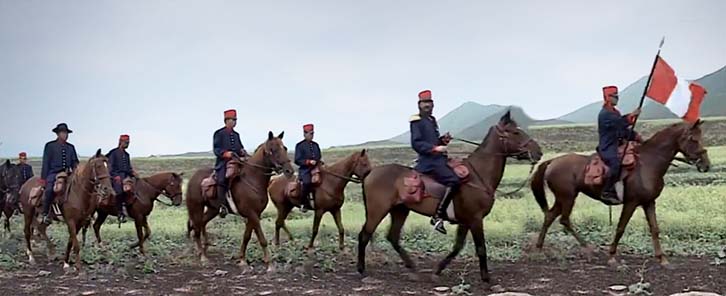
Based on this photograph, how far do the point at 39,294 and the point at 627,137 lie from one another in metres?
8.90

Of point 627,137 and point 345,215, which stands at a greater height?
point 627,137

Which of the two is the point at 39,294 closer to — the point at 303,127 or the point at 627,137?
the point at 303,127

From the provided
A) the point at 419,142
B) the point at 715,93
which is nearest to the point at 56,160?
the point at 419,142

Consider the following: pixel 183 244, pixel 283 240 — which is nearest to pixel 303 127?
pixel 283 240

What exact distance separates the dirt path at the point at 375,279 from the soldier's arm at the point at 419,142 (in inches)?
72.3

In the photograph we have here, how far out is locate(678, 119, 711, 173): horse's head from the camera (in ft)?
34.7

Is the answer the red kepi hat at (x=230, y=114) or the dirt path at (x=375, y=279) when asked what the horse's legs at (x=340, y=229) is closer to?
the dirt path at (x=375, y=279)

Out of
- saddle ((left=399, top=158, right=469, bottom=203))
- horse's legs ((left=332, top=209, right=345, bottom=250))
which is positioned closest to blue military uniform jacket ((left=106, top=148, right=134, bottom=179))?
horse's legs ((left=332, top=209, right=345, bottom=250))

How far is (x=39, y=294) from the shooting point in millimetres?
9430

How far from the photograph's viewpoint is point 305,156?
14.1 m

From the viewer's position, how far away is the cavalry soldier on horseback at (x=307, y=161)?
13641 mm

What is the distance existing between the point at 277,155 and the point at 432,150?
276 centimetres

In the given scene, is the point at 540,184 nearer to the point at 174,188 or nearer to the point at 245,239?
the point at 245,239

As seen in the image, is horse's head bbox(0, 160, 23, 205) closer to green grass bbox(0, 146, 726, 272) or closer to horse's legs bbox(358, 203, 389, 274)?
green grass bbox(0, 146, 726, 272)
